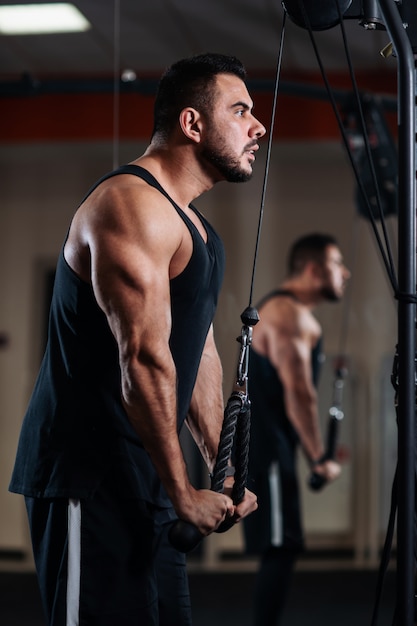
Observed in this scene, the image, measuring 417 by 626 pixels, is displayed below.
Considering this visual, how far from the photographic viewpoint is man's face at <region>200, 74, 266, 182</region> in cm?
172

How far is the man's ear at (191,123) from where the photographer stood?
1719mm

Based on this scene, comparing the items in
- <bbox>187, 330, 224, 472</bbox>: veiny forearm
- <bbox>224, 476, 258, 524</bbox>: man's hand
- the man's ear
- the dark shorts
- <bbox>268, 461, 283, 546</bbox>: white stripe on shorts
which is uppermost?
the man's ear

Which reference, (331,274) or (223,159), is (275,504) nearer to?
(331,274)

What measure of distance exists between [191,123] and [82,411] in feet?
1.88

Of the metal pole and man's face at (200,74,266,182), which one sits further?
man's face at (200,74,266,182)

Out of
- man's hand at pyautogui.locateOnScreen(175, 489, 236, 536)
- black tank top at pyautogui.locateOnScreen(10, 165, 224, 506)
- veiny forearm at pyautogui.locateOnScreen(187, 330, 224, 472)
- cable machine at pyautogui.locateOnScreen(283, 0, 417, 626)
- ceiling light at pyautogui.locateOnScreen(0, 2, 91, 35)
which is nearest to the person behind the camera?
cable machine at pyautogui.locateOnScreen(283, 0, 417, 626)

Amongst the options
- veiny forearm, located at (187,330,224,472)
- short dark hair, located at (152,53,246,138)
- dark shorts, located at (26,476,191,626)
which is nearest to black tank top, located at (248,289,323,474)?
veiny forearm, located at (187,330,224,472)

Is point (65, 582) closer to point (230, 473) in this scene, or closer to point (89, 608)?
point (89, 608)

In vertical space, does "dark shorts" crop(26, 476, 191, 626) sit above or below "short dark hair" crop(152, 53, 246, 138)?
below

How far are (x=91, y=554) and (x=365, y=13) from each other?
102 cm

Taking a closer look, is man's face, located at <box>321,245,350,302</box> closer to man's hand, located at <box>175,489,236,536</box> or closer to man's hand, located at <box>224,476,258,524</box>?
man's hand, located at <box>224,476,258,524</box>

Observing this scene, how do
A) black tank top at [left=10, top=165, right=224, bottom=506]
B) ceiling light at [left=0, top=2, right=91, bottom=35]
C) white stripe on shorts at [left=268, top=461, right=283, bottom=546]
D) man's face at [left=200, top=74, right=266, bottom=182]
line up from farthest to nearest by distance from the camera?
ceiling light at [left=0, top=2, right=91, bottom=35] → white stripe on shorts at [left=268, top=461, right=283, bottom=546] → man's face at [left=200, top=74, right=266, bottom=182] → black tank top at [left=10, top=165, right=224, bottom=506]

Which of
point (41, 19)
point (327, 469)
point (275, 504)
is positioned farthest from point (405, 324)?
point (41, 19)

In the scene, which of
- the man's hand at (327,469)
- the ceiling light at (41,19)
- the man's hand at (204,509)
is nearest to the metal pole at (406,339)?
the man's hand at (204,509)
